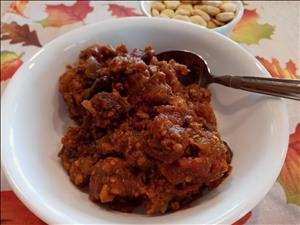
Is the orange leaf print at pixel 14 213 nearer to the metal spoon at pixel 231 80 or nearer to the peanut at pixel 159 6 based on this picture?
the metal spoon at pixel 231 80

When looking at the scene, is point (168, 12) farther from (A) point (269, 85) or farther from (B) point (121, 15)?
(A) point (269, 85)

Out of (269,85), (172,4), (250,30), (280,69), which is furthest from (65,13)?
(269,85)

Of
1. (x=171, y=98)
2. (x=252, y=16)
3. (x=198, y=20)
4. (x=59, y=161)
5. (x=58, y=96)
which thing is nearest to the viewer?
(x=171, y=98)

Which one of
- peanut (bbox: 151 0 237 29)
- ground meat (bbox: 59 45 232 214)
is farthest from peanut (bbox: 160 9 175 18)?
ground meat (bbox: 59 45 232 214)

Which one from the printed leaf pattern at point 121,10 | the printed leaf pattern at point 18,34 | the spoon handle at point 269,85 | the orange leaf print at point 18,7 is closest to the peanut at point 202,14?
the printed leaf pattern at point 121,10

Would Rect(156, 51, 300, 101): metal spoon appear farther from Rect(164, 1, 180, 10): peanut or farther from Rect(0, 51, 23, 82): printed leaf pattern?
Rect(0, 51, 23, 82): printed leaf pattern

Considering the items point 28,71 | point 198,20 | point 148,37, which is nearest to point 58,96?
point 28,71

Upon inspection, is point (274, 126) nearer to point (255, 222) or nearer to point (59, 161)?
point (255, 222)
